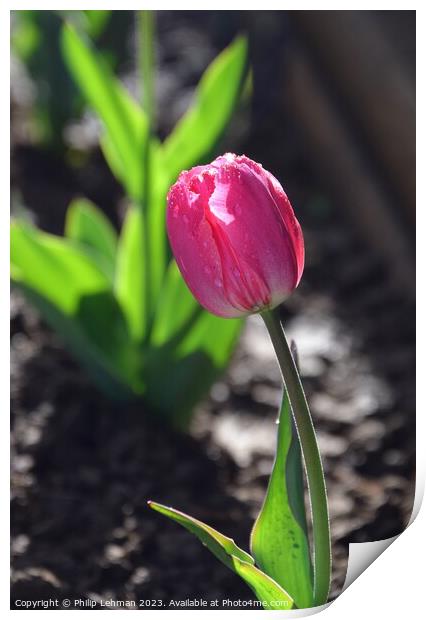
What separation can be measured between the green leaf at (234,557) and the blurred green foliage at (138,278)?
320mm

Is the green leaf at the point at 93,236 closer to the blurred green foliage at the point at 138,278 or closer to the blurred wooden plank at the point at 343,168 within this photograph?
the blurred green foliage at the point at 138,278

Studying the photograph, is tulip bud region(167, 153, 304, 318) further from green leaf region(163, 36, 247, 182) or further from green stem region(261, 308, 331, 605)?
green leaf region(163, 36, 247, 182)

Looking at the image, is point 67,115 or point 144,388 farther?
point 67,115

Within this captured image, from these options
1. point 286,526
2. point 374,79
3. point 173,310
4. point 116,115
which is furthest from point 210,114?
point 286,526

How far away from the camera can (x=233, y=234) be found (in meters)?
0.69

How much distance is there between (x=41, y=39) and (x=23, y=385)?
1.46ft

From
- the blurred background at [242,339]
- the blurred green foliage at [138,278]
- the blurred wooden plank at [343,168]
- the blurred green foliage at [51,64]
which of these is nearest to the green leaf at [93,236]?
the blurred green foliage at [138,278]

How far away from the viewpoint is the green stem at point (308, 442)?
2.38 ft

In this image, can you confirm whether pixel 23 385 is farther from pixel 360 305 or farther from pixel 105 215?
pixel 360 305

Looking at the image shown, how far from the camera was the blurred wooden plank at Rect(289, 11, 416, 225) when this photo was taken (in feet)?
4.29

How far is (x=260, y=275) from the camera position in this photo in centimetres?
70

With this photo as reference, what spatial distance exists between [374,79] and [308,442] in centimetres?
76
